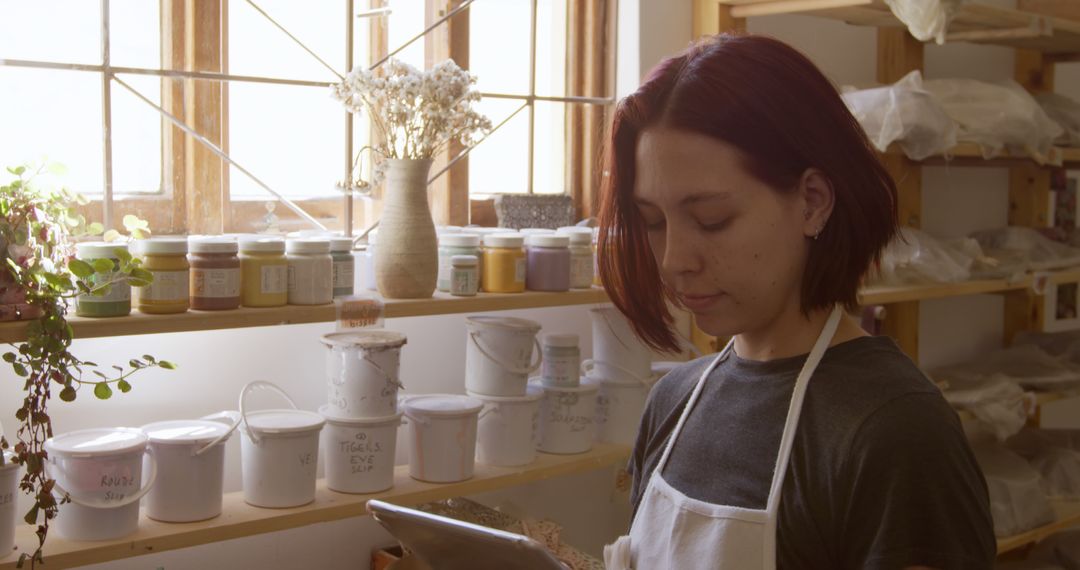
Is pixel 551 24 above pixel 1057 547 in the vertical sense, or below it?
above

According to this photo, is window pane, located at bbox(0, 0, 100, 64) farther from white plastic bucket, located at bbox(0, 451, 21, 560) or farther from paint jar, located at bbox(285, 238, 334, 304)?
white plastic bucket, located at bbox(0, 451, 21, 560)

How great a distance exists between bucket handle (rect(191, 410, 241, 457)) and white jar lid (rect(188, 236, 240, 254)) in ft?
0.89

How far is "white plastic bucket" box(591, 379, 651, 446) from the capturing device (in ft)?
7.00

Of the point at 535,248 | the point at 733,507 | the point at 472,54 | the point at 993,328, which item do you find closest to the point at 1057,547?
the point at 993,328

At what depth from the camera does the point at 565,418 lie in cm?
205

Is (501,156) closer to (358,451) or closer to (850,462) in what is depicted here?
(358,451)

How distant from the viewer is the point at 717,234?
3.18 ft

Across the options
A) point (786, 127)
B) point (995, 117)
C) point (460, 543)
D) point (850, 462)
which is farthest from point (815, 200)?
point (995, 117)

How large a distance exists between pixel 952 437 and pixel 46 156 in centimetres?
119

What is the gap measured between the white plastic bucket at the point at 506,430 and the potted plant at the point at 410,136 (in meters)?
0.26

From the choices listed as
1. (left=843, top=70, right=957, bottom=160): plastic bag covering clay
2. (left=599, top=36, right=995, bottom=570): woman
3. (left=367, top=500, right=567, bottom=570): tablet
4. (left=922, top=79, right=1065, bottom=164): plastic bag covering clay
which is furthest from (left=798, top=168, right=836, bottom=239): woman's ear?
(left=922, top=79, right=1065, bottom=164): plastic bag covering clay

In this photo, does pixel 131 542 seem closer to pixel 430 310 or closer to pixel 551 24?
pixel 430 310

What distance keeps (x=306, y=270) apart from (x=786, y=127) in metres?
0.96

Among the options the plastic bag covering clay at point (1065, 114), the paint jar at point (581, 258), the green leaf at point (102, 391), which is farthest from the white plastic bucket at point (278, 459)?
the plastic bag covering clay at point (1065, 114)
